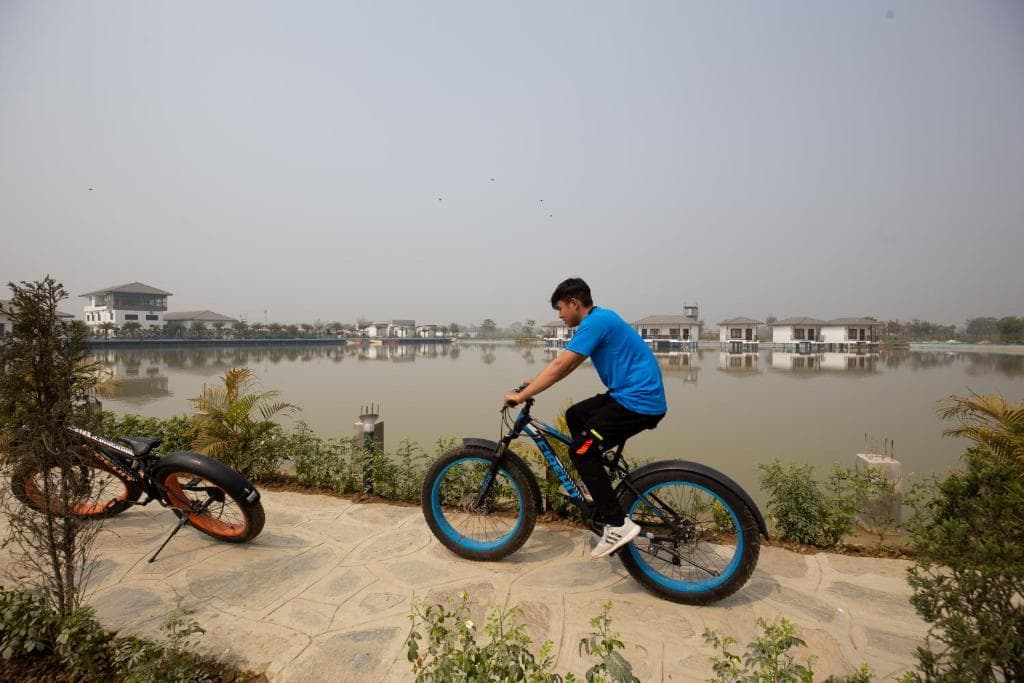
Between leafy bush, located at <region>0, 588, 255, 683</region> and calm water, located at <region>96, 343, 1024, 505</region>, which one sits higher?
leafy bush, located at <region>0, 588, 255, 683</region>

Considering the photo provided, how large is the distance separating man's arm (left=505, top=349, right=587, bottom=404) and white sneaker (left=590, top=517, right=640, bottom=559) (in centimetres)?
100

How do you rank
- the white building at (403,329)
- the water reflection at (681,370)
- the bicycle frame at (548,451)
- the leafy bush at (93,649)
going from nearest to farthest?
the leafy bush at (93,649) → the bicycle frame at (548,451) → the water reflection at (681,370) → the white building at (403,329)

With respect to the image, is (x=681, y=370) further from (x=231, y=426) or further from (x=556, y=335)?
(x=556, y=335)

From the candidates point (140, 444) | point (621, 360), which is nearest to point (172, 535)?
point (140, 444)

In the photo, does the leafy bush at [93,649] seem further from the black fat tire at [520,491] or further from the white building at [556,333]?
the white building at [556,333]

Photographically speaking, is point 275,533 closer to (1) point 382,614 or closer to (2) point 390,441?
(1) point 382,614

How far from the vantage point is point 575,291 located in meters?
3.05

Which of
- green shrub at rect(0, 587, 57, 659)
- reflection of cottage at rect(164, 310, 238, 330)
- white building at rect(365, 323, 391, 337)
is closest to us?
green shrub at rect(0, 587, 57, 659)

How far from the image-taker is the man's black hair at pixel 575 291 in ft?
10.0

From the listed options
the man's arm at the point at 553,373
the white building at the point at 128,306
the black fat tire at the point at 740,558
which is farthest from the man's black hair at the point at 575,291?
the white building at the point at 128,306

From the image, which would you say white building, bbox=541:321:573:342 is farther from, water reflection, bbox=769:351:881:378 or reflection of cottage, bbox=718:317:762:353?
water reflection, bbox=769:351:881:378

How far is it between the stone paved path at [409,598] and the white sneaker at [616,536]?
28cm

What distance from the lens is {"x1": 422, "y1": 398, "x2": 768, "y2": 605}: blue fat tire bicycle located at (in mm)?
2717

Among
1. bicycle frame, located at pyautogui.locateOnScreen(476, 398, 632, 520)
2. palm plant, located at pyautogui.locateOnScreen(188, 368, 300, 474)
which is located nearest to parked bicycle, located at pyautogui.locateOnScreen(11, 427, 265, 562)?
palm plant, located at pyautogui.locateOnScreen(188, 368, 300, 474)
